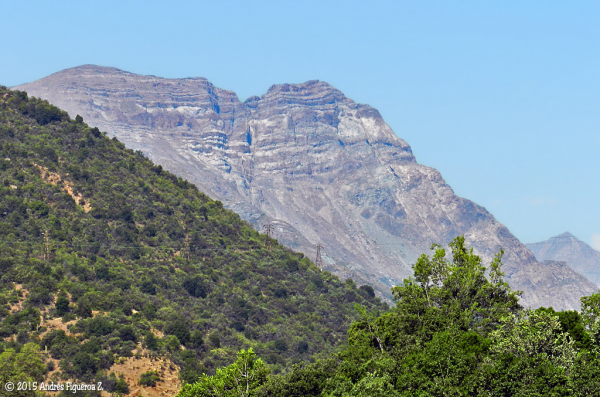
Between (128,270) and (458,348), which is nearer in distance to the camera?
(458,348)

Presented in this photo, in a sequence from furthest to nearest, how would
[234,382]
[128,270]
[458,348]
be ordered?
[128,270], [234,382], [458,348]

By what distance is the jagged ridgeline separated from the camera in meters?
85.7

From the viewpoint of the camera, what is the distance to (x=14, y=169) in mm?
120875

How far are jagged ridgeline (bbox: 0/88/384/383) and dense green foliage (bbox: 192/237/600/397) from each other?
67.7 feet

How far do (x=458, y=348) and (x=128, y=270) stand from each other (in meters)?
70.7

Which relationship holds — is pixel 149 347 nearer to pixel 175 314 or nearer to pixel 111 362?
pixel 111 362

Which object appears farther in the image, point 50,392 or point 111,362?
point 111,362

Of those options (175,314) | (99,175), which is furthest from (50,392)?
(99,175)

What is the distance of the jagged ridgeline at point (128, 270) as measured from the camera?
281 ft

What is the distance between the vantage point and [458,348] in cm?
5100

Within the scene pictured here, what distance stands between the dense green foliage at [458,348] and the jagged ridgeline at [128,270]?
67.7 ft

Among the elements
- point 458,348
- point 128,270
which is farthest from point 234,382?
point 128,270

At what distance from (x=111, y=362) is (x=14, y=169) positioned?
53.0m

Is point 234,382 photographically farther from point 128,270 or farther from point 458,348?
point 128,270
